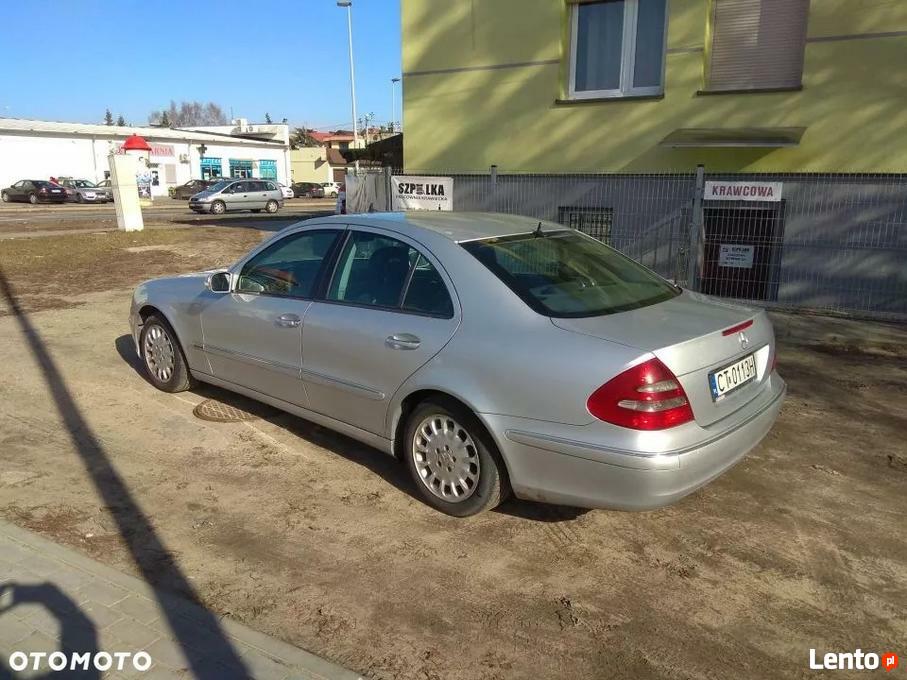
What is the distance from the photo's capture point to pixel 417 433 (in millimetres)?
3895

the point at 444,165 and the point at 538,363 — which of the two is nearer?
the point at 538,363

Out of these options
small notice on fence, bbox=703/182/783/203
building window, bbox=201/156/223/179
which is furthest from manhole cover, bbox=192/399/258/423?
building window, bbox=201/156/223/179

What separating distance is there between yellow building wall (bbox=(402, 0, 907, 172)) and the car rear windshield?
679cm

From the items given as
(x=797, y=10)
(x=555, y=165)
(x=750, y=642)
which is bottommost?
(x=750, y=642)

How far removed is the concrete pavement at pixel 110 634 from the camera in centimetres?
264

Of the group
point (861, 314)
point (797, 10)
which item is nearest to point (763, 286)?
point (861, 314)

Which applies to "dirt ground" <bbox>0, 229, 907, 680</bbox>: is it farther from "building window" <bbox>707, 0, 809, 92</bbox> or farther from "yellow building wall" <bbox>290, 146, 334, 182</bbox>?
"yellow building wall" <bbox>290, 146, 334, 182</bbox>

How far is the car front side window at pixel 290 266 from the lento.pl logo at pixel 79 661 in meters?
2.39

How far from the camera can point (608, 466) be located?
3.14m

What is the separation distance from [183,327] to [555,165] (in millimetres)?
7676

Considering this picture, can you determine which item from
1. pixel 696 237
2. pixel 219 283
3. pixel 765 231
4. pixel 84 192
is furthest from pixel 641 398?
pixel 84 192

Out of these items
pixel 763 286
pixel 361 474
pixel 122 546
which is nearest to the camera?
pixel 122 546

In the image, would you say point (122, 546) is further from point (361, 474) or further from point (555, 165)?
point (555, 165)

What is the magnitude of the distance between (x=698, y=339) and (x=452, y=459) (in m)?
1.40
